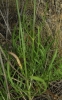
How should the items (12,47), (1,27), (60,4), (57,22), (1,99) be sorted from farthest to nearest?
(60,4)
(1,27)
(57,22)
(12,47)
(1,99)

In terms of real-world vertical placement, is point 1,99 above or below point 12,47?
below

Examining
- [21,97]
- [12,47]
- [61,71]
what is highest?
[12,47]

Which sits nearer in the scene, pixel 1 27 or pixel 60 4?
pixel 1 27

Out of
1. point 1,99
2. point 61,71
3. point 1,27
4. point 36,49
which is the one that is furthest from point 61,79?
point 1,27

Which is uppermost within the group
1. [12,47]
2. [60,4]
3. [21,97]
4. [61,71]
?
[60,4]

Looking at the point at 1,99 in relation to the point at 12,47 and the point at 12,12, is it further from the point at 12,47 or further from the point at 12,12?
the point at 12,12

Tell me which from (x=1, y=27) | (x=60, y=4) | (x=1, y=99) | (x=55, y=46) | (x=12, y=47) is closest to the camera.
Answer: (x=1, y=99)

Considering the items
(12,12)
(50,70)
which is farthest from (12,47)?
(12,12)

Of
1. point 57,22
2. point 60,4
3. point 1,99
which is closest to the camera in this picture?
point 1,99

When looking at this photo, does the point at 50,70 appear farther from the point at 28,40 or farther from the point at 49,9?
the point at 49,9
